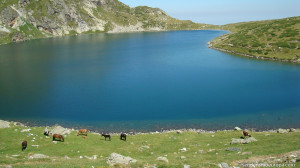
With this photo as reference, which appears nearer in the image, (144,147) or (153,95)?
(144,147)

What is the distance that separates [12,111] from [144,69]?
162 ft

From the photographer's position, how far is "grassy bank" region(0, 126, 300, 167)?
21.6 m

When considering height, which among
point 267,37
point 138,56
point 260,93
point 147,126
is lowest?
point 147,126

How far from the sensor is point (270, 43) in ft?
389

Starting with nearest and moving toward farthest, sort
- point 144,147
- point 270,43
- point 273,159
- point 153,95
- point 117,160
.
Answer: point 273,159 < point 117,160 < point 144,147 < point 153,95 < point 270,43

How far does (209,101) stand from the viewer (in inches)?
2128

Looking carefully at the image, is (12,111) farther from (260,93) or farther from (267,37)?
(267,37)

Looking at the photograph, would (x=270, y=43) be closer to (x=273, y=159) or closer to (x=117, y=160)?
(x=273, y=159)

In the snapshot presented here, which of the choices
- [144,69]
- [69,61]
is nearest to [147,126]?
[144,69]

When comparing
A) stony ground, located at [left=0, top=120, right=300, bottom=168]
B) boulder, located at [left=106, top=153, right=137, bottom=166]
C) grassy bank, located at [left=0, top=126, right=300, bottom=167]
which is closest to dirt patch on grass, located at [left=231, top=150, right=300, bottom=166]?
stony ground, located at [left=0, top=120, right=300, bottom=168]

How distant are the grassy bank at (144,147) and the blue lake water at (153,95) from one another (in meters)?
10.7

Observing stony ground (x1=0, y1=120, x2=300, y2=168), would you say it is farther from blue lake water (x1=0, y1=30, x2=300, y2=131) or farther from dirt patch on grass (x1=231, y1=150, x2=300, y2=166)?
blue lake water (x1=0, y1=30, x2=300, y2=131)

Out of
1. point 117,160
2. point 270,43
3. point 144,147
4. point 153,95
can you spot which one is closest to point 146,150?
point 144,147

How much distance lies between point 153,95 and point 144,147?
3090 centimetres
